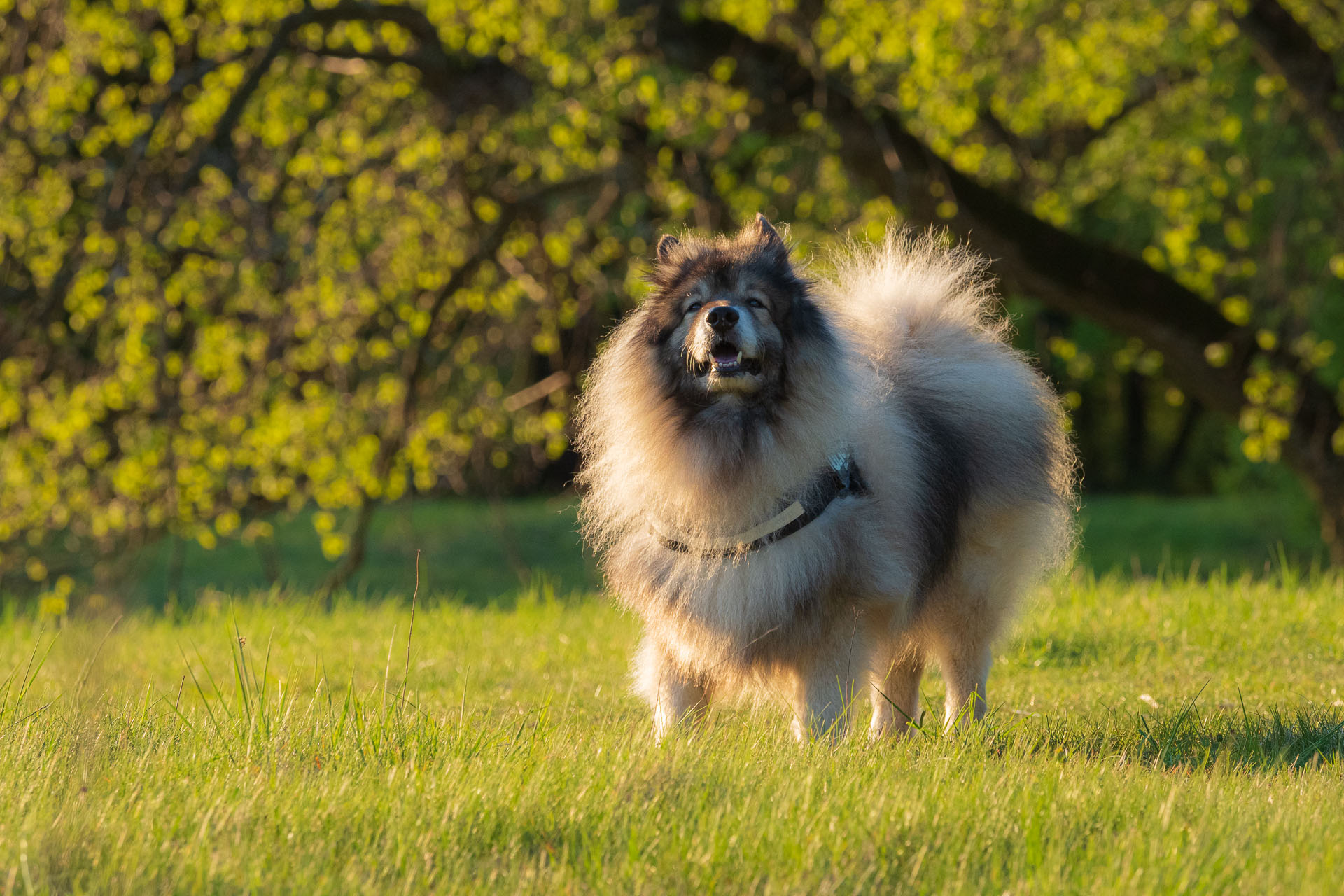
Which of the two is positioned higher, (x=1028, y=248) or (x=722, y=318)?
(x=1028, y=248)

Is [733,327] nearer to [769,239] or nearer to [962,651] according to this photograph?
[769,239]

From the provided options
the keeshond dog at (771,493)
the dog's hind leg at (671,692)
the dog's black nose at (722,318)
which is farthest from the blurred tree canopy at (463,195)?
the dog's hind leg at (671,692)

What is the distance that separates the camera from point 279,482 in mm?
8852

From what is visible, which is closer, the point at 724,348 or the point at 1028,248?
the point at 724,348

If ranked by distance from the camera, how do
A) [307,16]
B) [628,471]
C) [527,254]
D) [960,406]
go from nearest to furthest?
[628,471], [960,406], [307,16], [527,254]

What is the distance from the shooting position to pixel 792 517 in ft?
12.3

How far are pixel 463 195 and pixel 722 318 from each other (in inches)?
230

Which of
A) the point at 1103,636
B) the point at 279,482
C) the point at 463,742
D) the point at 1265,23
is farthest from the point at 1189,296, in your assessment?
the point at 463,742

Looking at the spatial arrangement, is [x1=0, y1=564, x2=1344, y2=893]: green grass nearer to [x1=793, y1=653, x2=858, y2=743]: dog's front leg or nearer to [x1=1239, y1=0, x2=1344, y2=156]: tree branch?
[x1=793, y1=653, x2=858, y2=743]: dog's front leg

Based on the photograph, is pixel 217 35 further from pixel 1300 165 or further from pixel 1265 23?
pixel 1300 165

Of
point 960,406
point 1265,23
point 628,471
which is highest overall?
point 1265,23

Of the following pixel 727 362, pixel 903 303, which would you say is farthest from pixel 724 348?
pixel 903 303

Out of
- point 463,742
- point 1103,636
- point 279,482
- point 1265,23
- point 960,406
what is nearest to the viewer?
point 463,742

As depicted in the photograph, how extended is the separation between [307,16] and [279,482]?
3102mm
